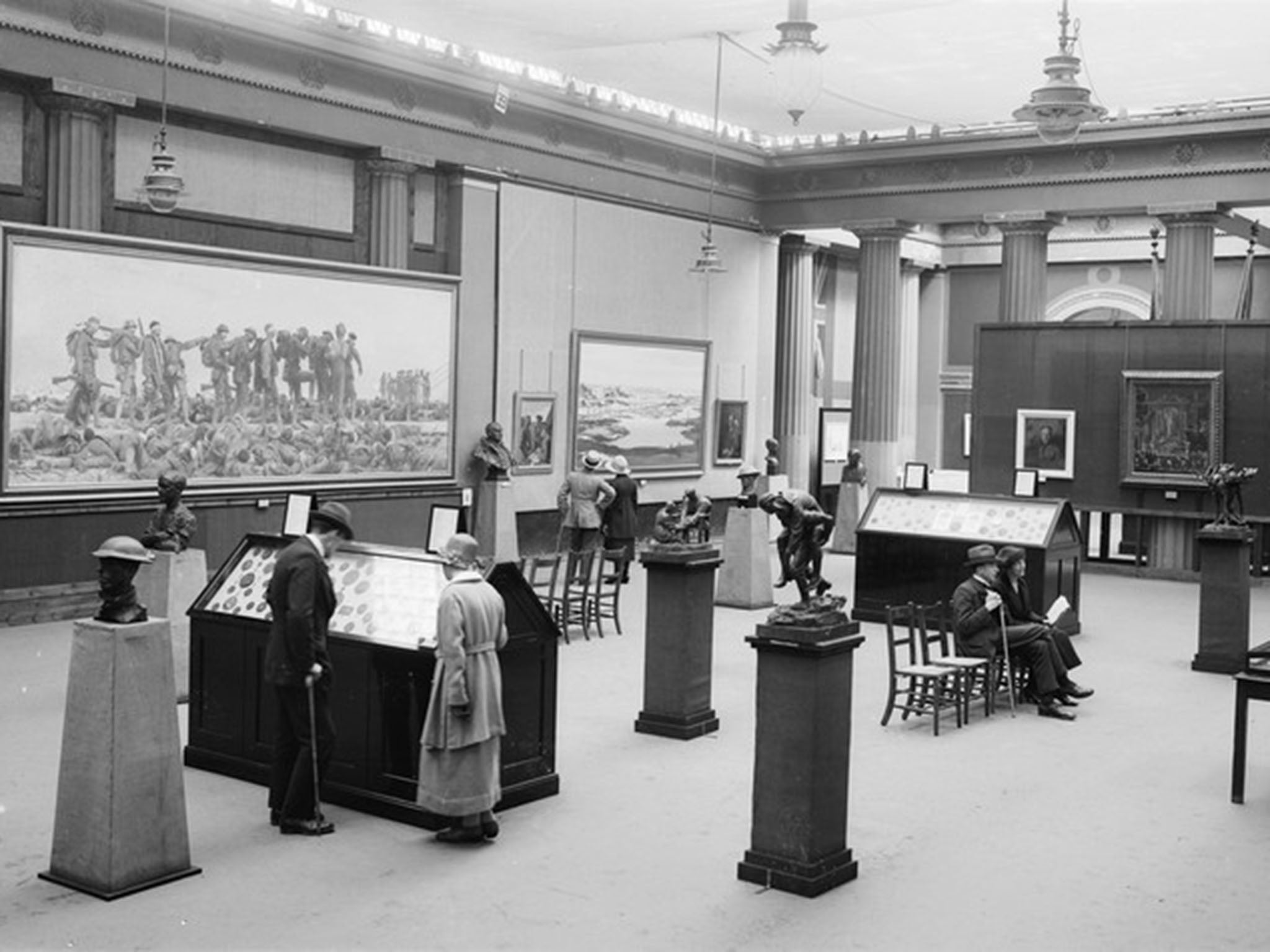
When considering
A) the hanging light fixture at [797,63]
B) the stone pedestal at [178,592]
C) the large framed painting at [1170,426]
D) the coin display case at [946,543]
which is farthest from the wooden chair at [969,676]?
the large framed painting at [1170,426]

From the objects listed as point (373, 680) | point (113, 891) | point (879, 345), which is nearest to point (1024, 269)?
point (879, 345)

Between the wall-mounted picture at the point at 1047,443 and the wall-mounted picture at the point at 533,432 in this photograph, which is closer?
the wall-mounted picture at the point at 533,432

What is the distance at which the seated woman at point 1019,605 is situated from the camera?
12562 millimetres

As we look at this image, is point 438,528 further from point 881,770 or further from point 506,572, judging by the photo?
point 881,770

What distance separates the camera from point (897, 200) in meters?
26.0

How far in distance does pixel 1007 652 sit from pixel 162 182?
29.9 ft

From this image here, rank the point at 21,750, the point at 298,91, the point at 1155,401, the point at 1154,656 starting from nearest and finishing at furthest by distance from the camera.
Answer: the point at 21,750
the point at 1154,656
the point at 298,91
the point at 1155,401

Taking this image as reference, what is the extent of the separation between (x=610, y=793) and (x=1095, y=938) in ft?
11.4

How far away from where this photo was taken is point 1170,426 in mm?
22094

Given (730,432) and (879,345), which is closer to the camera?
(730,432)

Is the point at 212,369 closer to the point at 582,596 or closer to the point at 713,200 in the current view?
the point at 582,596

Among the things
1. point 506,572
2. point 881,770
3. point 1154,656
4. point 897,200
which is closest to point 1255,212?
point 897,200

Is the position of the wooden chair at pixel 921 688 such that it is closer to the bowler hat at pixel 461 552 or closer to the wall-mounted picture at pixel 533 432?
the bowler hat at pixel 461 552

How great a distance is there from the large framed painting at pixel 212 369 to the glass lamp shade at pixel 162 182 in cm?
157
